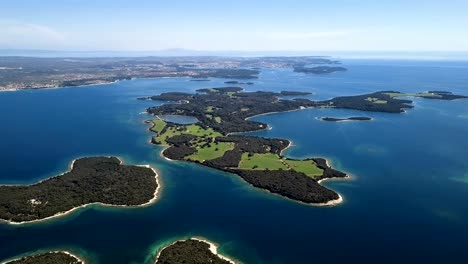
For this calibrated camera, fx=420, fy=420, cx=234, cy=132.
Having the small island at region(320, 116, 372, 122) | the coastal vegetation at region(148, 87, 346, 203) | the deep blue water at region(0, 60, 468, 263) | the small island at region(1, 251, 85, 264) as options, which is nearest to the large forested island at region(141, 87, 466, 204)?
the coastal vegetation at region(148, 87, 346, 203)

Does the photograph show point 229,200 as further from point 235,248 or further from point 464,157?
point 464,157

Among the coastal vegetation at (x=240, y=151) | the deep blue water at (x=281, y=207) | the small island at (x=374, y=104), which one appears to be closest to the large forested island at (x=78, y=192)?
the deep blue water at (x=281, y=207)

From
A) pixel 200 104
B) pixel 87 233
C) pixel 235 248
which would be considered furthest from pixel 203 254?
pixel 200 104

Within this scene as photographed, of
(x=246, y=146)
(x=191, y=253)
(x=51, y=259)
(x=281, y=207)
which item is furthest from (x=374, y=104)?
(x=51, y=259)

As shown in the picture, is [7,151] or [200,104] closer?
[7,151]

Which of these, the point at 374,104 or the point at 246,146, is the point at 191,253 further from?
the point at 374,104
